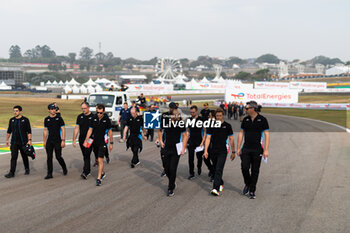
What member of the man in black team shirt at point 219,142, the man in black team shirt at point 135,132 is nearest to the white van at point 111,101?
the man in black team shirt at point 135,132

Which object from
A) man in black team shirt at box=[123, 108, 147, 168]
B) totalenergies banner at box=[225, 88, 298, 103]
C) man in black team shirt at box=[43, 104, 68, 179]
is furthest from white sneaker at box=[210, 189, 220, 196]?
totalenergies banner at box=[225, 88, 298, 103]

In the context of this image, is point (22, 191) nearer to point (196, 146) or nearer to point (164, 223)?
point (164, 223)

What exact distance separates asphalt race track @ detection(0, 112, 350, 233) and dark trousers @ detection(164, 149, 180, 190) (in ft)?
1.22

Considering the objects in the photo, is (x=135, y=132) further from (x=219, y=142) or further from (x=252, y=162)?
(x=252, y=162)

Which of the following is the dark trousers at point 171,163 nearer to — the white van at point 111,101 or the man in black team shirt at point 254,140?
the man in black team shirt at point 254,140

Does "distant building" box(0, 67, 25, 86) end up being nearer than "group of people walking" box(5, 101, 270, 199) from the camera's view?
No

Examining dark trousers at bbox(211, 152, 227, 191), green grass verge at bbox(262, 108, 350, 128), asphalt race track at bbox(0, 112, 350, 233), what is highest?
dark trousers at bbox(211, 152, 227, 191)

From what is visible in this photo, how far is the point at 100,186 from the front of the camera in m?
8.82

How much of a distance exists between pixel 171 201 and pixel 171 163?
0.85 m

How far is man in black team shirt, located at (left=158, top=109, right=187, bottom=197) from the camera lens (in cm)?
808

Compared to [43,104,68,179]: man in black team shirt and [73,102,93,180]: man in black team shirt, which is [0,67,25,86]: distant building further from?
[73,102,93,180]: man in black team shirt

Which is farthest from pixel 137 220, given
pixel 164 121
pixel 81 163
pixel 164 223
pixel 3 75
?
pixel 3 75

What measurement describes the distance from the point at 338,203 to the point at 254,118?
2.43 m

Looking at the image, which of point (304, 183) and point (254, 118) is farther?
point (304, 183)
